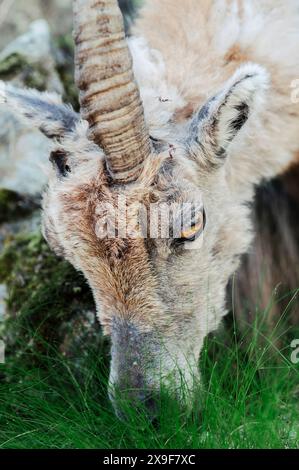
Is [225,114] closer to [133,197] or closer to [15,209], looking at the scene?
[133,197]

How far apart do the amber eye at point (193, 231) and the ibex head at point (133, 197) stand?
0.04 ft

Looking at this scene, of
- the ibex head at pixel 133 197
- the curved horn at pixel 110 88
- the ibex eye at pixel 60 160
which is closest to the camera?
the curved horn at pixel 110 88

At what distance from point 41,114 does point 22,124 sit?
1764 millimetres

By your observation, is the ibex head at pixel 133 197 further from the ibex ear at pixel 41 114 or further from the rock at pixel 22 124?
the rock at pixel 22 124

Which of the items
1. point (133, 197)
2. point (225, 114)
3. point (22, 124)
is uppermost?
point (22, 124)

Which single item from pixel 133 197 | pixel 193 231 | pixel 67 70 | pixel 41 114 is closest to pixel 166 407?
pixel 193 231

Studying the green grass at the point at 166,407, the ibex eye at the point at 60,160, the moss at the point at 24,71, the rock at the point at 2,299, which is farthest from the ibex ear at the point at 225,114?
the moss at the point at 24,71

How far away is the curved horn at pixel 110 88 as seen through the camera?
13.5 feet

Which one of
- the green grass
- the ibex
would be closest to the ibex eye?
the ibex

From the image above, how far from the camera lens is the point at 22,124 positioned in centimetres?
663

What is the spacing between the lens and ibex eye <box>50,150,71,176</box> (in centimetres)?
478

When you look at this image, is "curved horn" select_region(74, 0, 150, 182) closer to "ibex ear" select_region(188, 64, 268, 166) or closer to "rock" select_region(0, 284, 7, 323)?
"ibex ear" select_region(188, 64, 268, 166)
